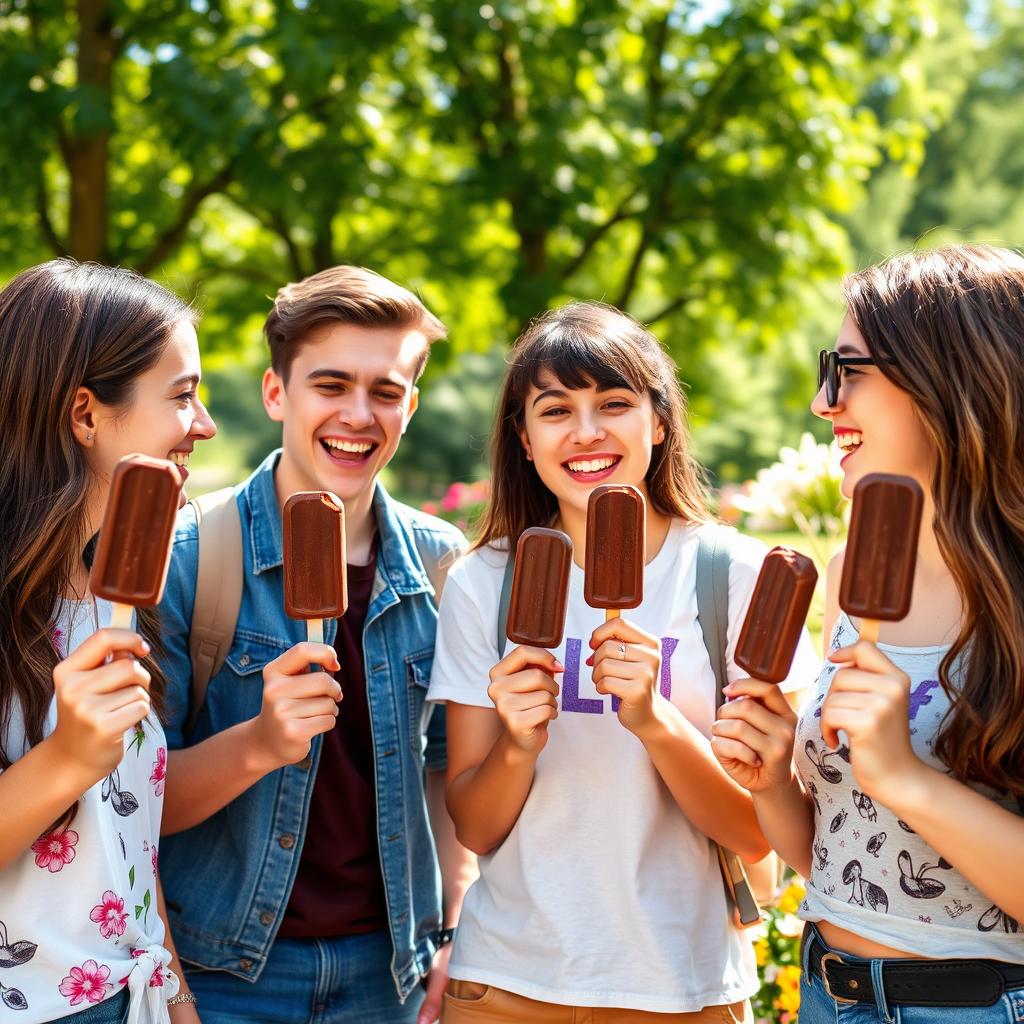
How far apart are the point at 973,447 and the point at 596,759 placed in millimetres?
1205

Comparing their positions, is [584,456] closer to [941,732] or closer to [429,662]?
[429,662]

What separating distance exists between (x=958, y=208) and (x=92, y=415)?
36.5m

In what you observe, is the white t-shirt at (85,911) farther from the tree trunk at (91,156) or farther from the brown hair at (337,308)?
the tree trunk at (91,156)

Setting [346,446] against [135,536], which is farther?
[346,446]

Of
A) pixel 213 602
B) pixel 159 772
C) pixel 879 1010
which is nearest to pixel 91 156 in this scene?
pixel 213 602

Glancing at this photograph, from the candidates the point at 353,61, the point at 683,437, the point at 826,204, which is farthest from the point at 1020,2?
the point at 683,437

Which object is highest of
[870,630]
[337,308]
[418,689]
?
[337,308]

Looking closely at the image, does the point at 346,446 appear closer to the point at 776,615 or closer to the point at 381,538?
the point at 381,538

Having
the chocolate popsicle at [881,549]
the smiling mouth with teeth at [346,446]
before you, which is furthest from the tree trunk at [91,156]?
the chocolate popsicle at [881,549]

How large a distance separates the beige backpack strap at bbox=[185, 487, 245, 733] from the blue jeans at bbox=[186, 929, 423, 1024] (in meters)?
0.70

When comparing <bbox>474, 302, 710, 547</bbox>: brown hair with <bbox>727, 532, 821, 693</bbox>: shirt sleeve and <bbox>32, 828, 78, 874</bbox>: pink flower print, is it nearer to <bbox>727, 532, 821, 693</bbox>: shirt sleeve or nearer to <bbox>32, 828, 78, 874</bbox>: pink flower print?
<bbox>727, 532, 821, 693</bbox>: shirt sleeve

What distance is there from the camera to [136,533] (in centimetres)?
253

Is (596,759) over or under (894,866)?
over

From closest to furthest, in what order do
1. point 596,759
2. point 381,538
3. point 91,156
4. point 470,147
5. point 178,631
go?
1. point 596,759
2. point 178,631
3. point 381,538
4. point 91,156
5. point 470,147
